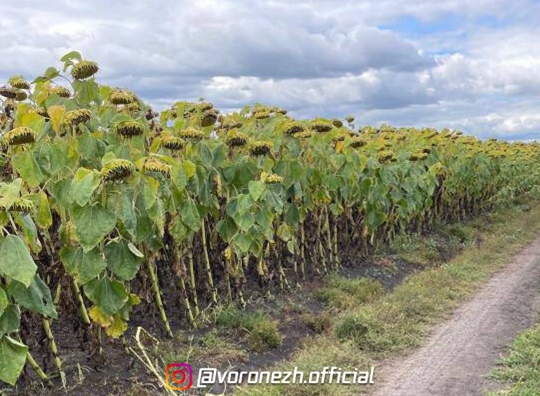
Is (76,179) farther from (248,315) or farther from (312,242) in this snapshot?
(312,242)

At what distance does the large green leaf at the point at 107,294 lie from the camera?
154 inches

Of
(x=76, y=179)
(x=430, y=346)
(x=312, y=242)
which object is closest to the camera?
(x=76, y=179)

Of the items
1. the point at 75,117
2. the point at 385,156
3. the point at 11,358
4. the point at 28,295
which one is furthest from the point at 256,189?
the point at 385,156

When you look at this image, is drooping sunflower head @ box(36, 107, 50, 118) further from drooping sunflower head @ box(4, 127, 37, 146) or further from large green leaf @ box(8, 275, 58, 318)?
large green leaf @ box(8, 275, 58, 318)

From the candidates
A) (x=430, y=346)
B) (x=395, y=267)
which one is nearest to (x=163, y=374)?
(x=430, y=346)

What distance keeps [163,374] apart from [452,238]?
7.52 meters

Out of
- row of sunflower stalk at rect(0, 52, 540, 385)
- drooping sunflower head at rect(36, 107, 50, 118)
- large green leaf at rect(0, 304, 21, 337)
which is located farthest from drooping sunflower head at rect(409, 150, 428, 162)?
large green leaf at rect(0, 304, 21, 337)

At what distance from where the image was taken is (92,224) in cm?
353

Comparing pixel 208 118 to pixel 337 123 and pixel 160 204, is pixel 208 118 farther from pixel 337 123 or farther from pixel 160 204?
pixel 337 123

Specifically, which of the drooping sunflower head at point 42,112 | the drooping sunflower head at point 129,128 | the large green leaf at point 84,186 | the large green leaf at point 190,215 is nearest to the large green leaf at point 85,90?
the drooping sunflower head at point 42,112

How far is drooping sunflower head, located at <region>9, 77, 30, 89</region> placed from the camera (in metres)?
4.91

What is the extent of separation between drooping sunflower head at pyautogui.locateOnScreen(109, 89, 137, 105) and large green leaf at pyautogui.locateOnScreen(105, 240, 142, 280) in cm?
119

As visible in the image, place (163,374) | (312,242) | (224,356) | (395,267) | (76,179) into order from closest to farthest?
1. (76,179)
2. (163,374)
3. (224,356)
4. (312,242)
5. (395,267)

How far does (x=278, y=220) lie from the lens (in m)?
6.56
